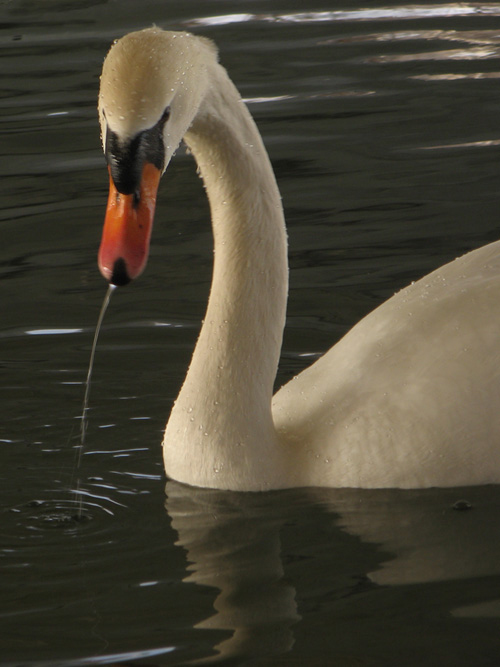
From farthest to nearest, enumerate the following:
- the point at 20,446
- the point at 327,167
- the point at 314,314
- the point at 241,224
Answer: the point at 327,167
the point at 314,314
the point at 20,446
the point at 241,224

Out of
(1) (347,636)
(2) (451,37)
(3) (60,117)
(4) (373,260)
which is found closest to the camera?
(1) (347,636)

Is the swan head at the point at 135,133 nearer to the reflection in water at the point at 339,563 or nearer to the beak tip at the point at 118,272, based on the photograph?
the beak tip at the point at 118,272

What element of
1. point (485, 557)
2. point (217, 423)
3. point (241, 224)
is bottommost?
point (485, 557)

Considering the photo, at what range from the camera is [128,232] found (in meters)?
3.56

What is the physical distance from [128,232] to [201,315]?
2.71 meters

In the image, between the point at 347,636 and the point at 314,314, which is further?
the point at 314,314

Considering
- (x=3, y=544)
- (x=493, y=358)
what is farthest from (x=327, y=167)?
(x=3, y=544)

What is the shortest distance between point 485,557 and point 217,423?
0.93m

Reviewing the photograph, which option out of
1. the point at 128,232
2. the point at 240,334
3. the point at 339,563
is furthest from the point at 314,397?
the point at 128,232

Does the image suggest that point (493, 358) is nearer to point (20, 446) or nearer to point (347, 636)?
point (347, 636)

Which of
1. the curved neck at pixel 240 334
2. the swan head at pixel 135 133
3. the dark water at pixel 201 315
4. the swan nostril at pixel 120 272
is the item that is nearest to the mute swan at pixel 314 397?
the curved neck at pixel 240 334

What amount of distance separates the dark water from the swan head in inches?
36.1

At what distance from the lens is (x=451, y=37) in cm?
1130

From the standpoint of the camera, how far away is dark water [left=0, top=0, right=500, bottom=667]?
360cm
